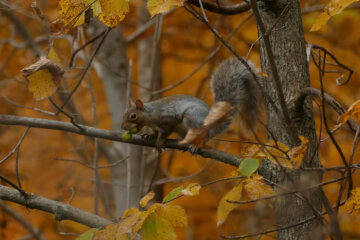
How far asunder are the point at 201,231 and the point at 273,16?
4.20 metres

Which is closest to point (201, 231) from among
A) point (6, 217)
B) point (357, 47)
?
point (6, 217)

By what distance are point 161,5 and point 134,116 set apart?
1936mm

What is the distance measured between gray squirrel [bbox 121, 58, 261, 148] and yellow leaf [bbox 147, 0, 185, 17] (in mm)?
1570

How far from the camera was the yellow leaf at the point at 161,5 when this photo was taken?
1.78m

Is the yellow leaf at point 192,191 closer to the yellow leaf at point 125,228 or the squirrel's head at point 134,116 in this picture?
the yellow leaf at point 125,228

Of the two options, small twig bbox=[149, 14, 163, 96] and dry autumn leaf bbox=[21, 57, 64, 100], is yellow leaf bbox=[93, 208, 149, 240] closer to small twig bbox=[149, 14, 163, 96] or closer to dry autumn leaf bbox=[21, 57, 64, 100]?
dry autumn leaf bbox=[21, 57, 64, 100]

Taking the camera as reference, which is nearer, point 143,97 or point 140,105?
point 140,105

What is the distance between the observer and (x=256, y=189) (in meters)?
1.90

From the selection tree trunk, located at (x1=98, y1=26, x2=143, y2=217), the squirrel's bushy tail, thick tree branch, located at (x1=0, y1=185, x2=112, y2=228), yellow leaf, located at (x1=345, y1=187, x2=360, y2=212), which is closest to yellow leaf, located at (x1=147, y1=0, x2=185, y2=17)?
yellow leaf, located at (x1=345, y1=187, x2=360, y2=212)

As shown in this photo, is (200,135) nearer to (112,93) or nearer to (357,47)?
(112,93)

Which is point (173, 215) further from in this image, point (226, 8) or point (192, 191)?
point (226, 8)

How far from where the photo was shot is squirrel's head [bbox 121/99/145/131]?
358cm

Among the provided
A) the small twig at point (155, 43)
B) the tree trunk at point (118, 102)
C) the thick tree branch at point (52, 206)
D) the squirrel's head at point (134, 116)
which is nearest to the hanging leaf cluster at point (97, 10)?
the thick tree branch at point (52, 206)

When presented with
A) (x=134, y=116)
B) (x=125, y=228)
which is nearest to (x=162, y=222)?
(x=125, y=228)
